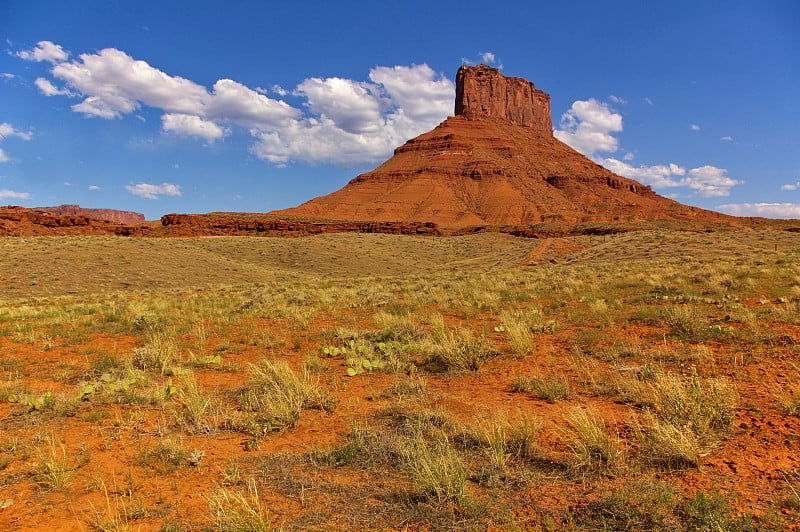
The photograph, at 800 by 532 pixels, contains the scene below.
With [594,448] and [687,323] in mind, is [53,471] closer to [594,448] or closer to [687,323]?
[594,448]

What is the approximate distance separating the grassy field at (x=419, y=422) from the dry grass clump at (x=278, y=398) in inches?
1.1

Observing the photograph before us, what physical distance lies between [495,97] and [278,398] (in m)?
154

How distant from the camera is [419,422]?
12.8ft

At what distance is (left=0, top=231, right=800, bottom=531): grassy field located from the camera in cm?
278

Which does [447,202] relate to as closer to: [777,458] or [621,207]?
[621,207]

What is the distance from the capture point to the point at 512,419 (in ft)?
13.5

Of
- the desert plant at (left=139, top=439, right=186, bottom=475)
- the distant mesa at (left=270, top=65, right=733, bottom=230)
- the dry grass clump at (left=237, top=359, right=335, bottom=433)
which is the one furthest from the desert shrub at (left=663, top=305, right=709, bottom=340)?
the distant mesa at (left=270, top=65, right=733, bottom=230)

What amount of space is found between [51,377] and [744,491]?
28.2ft

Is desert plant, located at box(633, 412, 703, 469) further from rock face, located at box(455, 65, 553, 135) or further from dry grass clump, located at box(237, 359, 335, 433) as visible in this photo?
rock face, located at box(455, 65, 553, 135)

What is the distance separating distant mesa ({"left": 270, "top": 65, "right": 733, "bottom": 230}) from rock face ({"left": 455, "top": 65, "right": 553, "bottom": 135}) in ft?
1.16

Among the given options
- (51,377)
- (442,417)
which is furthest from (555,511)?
(51,377)

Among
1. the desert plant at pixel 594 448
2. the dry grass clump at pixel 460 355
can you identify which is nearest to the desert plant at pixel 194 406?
the dry grass clump at pixel 460 355

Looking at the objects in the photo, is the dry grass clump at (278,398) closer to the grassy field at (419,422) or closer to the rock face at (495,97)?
the grassy field at (419,422)

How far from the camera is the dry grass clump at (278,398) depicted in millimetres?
4340
